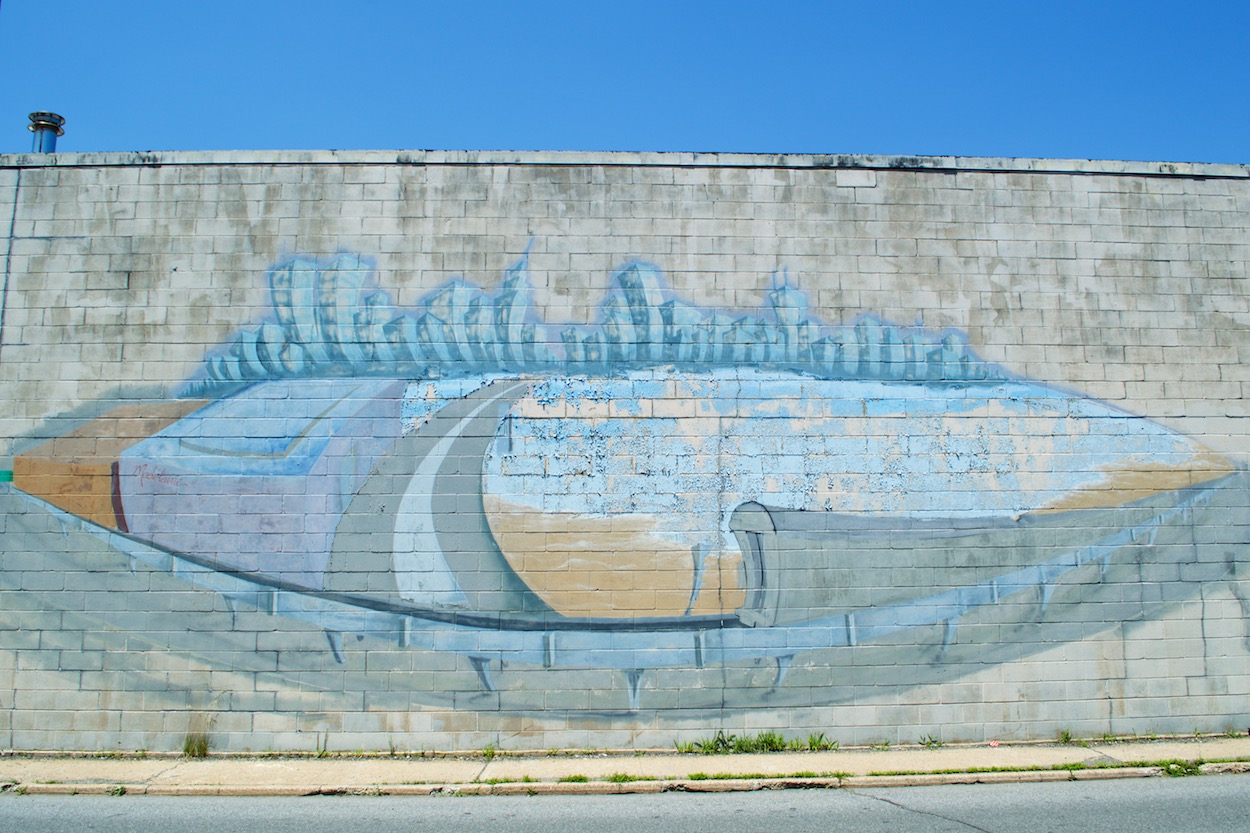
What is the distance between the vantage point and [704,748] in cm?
847

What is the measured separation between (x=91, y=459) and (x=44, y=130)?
3988 mm

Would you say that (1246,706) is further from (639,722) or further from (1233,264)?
(639,722)

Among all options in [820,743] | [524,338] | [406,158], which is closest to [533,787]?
[820,743]

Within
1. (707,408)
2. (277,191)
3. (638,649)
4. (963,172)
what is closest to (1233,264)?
(963,172)

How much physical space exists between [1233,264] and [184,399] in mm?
11115

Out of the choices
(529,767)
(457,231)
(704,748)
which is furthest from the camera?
(457,231)

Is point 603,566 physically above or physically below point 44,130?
below

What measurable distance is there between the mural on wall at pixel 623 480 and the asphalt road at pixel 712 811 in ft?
5.35

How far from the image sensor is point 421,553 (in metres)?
8.68

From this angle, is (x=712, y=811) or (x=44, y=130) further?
(x=44, y=130)

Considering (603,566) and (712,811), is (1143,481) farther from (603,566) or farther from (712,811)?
(712,811)

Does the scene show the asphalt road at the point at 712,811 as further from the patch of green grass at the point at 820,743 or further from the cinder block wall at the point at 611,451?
the cinder block wall at the point at 611,451

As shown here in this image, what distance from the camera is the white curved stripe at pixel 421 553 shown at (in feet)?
28.3

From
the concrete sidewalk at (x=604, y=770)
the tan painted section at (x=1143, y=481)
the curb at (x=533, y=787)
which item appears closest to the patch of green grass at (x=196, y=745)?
the concrete sidewalk at (x=604, y=770)
